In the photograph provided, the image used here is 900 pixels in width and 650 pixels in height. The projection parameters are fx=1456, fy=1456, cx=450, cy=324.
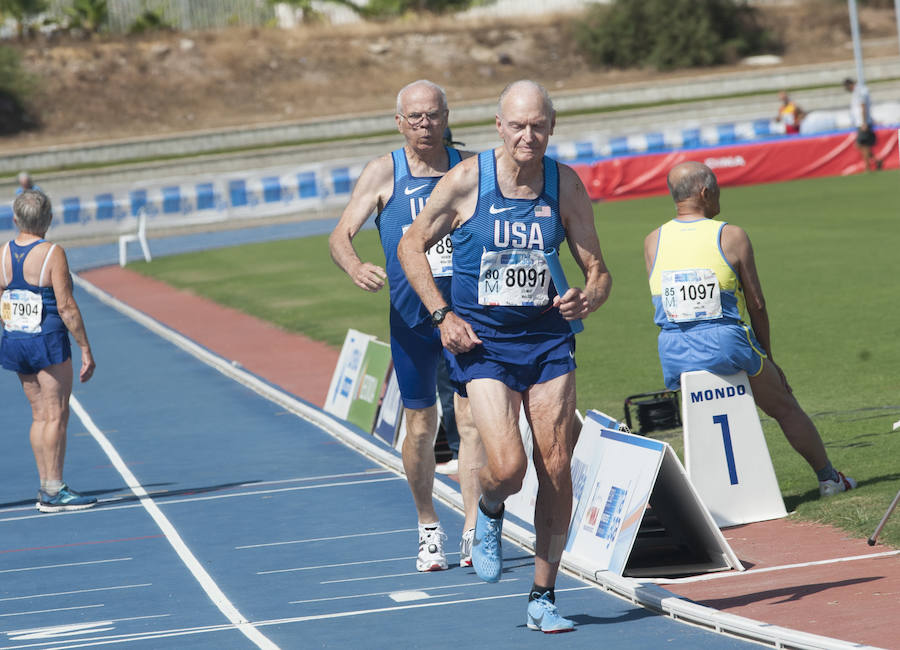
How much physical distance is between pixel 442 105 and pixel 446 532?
253 centimetres

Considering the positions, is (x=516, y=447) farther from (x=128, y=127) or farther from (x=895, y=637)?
(x=128, y=127)

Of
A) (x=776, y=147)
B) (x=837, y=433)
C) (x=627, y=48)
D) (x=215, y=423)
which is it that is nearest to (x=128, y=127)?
(x=627, y=48)

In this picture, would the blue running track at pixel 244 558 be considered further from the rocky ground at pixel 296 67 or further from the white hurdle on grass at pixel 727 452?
the rocky ground at pixel 296 67

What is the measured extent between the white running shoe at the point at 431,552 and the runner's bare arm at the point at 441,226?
173 centimetres

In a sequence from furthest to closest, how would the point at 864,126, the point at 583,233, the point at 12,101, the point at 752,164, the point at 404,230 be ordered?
the point at 12,101 < the point at 752,164 < the point at 864,126 < the point at 404,230 < the point at 583,233

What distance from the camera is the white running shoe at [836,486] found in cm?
830

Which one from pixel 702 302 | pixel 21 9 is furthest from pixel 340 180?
pixel 702 302

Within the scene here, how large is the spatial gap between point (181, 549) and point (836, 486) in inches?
149

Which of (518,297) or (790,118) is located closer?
(518,297)

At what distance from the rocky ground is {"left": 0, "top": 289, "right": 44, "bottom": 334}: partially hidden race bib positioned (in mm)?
44506

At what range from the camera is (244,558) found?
8.12 m

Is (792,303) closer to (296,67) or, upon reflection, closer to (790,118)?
(790,118)

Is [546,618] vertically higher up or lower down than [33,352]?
lower down

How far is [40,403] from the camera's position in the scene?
1003 cm
